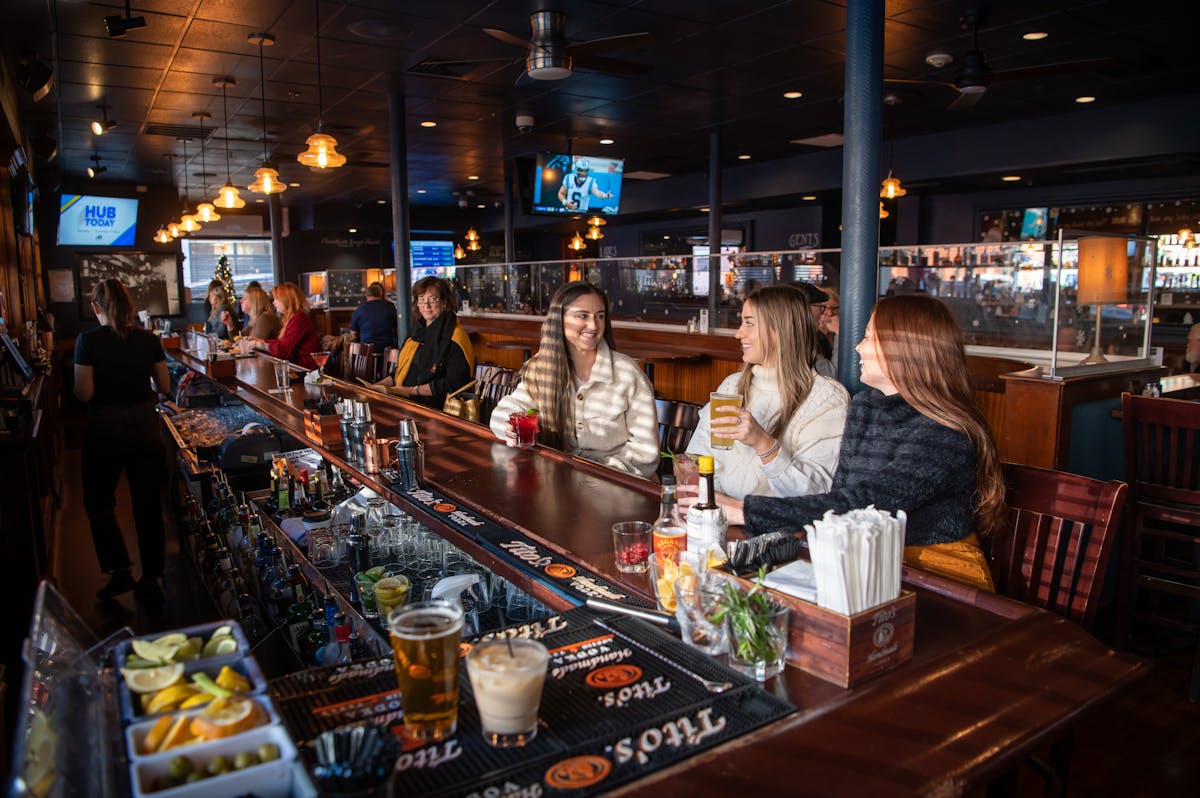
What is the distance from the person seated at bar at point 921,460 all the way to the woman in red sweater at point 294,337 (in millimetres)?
5244

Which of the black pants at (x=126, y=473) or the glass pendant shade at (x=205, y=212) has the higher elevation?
the glass pendant shade at (x=205, y=212)

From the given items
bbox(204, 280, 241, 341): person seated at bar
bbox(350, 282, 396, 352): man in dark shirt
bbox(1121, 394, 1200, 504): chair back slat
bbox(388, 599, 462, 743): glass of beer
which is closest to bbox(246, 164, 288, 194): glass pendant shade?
bbox(350, 282, 396, 352): man in dark shirt

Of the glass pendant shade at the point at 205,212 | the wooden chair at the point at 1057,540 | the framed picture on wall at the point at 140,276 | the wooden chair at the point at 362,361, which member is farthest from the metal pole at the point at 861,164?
the framed picture on wall at the point at 140,276

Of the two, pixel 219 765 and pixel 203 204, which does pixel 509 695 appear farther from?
pixel 203 204

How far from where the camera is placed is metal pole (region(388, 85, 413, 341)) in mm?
8195

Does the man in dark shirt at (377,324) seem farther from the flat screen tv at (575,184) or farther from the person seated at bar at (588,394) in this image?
the person seated at bar at (588,394)

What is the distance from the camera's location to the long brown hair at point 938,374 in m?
1.97

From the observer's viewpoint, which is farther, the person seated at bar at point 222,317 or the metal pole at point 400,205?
the person seated at bar at point 222,317

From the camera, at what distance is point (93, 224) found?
13.9 metres

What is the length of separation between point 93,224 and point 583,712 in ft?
51.1

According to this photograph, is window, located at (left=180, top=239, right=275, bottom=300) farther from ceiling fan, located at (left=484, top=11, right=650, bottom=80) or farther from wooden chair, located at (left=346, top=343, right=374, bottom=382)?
ceiling fan, located at (left=484, top=11, right=650, bottom=80)

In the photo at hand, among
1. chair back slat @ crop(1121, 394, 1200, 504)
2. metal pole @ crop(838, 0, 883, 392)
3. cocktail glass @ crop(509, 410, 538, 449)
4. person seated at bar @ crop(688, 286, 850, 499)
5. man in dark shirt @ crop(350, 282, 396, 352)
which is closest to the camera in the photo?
person seated at bar @ crop(688, 286, 850, 499)

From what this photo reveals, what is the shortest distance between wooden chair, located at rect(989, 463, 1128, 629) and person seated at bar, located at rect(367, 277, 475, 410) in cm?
374

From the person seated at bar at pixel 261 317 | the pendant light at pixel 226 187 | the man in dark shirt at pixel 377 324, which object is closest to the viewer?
the pendant light at pixel 226 187
